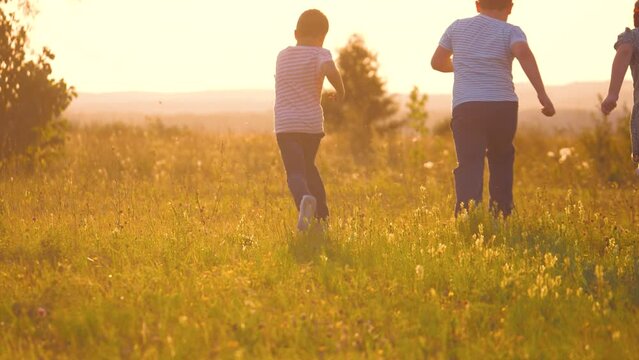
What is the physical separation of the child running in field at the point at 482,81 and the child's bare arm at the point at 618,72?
0.65 metres

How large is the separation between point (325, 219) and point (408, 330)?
2875 millimetres

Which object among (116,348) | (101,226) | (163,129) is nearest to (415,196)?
(101,226)

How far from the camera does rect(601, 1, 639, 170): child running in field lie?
20.2ft

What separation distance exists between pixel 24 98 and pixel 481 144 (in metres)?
7.62

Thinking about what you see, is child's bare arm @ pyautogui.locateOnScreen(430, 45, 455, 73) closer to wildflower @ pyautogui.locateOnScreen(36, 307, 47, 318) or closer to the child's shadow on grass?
the child's shadow on grass

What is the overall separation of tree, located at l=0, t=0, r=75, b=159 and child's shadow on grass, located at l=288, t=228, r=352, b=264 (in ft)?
22.5

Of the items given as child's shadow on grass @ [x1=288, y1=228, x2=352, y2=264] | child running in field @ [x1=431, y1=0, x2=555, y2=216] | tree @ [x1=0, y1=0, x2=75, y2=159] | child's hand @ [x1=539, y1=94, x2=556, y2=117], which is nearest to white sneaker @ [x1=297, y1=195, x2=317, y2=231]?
child's shadow on grass @ [x1=288, y1=228, x2=352, y2=264]

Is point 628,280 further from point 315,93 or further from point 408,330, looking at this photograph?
point 315,93

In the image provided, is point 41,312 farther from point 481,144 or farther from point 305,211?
point 481,144

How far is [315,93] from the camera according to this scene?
6.95 metres

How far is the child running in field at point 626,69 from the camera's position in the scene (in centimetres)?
616

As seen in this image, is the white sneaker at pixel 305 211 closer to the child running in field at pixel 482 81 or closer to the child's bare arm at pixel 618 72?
the child running in field at pixel 482 81

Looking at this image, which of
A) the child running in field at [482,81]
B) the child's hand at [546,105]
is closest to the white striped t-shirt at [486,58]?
the child running in field at [482,81]

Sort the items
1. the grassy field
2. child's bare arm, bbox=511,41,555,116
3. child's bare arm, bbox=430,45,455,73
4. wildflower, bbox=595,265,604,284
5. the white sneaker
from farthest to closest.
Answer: child's bare arm, bbox=430,45,455,73 < child's bare arm, bbox=511,41,555,116 < the white sneaker < wildflower, bbox=595,265,604,284 < the grassy field
